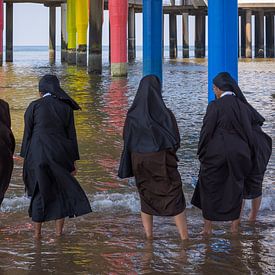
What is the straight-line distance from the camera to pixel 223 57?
8695 mm

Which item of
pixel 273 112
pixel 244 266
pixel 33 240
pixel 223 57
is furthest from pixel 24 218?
pixel 273 112

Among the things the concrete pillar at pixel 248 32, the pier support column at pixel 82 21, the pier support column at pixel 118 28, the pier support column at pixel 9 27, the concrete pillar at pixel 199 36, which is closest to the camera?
the pier support column at pixel 118 28

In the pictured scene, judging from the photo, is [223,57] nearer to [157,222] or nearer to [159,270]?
[157,222]

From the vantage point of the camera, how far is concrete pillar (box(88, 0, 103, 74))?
93.9 ft

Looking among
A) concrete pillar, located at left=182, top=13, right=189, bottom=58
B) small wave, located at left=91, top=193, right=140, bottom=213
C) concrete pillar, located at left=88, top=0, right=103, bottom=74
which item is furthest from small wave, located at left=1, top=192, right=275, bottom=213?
concrete pillar, located at left=182, top=13, right=189, bottom=58

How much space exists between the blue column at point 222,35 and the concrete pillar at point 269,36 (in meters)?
43.9

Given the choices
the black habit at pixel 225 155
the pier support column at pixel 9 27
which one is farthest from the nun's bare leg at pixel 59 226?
the pier support column at pixel 9 27

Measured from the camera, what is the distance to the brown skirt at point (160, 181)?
5.05 meters

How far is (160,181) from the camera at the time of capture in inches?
199

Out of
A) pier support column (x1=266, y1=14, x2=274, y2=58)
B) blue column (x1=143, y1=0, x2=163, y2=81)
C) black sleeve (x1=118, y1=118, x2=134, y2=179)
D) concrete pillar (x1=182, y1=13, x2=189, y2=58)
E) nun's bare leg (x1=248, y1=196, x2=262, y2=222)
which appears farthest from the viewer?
pier support column (x1=266, y1=14, x2=274, y2=58)

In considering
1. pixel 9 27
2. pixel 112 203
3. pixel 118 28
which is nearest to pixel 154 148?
pixel 112 203

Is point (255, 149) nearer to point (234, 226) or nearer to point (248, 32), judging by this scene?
point (234, 226)

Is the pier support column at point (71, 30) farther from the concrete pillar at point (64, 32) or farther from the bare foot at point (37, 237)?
the bare foot at point (37, 237)

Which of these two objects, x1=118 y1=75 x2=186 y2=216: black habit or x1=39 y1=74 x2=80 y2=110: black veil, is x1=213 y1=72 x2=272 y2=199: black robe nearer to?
x1=118 y1=75 x2=186 y2=216: black habit
